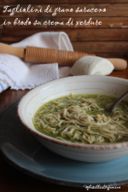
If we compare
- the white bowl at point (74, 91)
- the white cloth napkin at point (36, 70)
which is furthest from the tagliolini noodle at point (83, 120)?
the white cloth napkin at point (36, 70)

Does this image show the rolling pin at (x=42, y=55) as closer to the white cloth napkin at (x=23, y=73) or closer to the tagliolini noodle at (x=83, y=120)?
the white cloth napkin at (x=23, y=73)

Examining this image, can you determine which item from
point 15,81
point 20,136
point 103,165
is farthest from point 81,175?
point 15,81

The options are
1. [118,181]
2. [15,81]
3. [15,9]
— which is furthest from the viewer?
[15,9]

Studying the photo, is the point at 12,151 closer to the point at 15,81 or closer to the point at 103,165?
the point at 103,165

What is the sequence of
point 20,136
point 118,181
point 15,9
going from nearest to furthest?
point 118,181 < point 20,136 < point 15,9

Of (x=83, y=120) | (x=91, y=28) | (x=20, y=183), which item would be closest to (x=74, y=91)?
(x=83, y=120)

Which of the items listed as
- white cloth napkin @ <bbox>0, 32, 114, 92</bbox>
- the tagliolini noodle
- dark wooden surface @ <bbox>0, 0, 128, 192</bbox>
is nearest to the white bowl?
the tagliolini noodle

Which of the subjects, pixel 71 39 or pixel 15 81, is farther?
pixel 71 39

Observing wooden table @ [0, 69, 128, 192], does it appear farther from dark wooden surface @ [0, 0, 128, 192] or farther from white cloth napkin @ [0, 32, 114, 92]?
dark wooden surface @ [0, 0, 128, 192]
